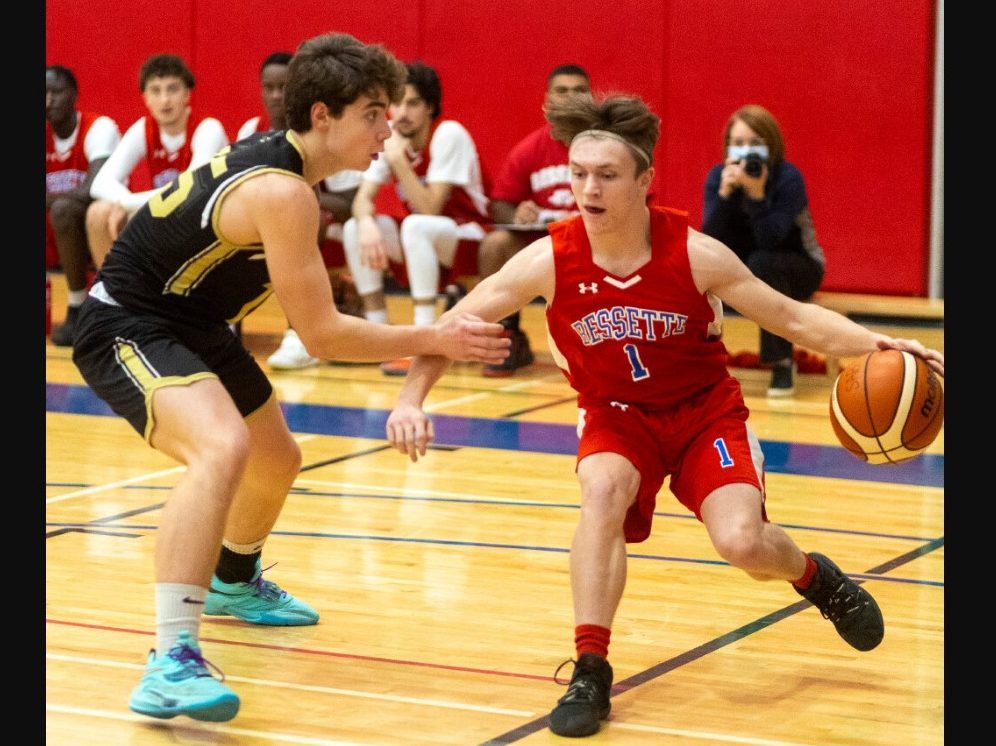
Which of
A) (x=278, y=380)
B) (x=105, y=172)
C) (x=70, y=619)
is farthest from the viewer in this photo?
(x=105, y=172)

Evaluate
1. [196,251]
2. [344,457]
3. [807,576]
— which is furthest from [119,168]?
[807,576]

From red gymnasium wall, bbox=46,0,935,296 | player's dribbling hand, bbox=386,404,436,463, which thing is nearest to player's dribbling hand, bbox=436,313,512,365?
player's dribbling hand, bbox=386,404,436,463

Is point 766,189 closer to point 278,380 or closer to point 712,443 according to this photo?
point 278,380

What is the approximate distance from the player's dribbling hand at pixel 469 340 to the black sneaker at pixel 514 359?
5.37m

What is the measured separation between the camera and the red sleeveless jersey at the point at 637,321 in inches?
162

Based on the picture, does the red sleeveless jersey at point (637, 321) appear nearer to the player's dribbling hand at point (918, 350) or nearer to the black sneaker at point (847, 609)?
the player's dribbling hand at point (918, 350)

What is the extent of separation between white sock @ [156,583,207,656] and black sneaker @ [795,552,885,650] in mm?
1580

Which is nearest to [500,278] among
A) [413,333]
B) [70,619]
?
[413,333]

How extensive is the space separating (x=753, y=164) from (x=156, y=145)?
3.77 metres

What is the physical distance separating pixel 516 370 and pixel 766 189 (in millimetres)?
1984

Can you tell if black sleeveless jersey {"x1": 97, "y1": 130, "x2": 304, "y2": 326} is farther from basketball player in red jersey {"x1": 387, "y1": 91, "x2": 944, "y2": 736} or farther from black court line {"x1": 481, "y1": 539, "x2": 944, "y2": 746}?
black court line {"x1": 481, "y1": 539, "x2": 944, "y2": 746}

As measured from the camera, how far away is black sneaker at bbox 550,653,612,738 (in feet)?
11.9

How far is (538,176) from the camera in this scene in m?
9.46

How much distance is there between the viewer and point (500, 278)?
4145 millimetres
